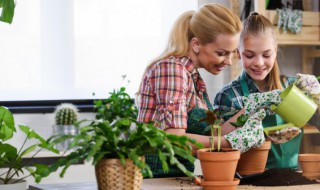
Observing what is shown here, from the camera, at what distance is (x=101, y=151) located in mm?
1683

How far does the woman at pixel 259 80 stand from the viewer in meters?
2.60

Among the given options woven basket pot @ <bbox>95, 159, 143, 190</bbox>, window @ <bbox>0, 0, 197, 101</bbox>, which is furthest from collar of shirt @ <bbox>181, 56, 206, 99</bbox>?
window @ <bbox>0, 0, 197, 101</bbox>

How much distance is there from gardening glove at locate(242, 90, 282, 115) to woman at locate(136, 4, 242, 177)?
0.24 metres

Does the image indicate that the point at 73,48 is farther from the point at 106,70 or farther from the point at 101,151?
the point at 101,151

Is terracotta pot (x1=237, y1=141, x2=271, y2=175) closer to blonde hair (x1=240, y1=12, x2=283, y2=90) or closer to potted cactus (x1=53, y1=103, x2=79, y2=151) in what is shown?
blonde hair (x1=240, y1=12, x2=283, y2=90)

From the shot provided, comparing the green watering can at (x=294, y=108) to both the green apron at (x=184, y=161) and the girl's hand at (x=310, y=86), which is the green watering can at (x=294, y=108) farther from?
the green apron at (x=184, y=161)

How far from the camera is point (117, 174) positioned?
1.68 m

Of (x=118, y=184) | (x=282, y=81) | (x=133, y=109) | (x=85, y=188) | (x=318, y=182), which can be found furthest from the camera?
(x=133, y=109)

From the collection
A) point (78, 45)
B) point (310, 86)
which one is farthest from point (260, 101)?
point (78, 45)

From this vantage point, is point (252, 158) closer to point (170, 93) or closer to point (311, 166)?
point (311, 166)

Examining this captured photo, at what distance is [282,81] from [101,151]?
1.49 m

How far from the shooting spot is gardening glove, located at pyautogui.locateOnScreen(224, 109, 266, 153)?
2113mm

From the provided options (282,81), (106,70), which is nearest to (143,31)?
(106,70)

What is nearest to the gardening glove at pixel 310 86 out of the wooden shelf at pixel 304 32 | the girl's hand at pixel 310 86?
the girl's hand at pixel 310 86
